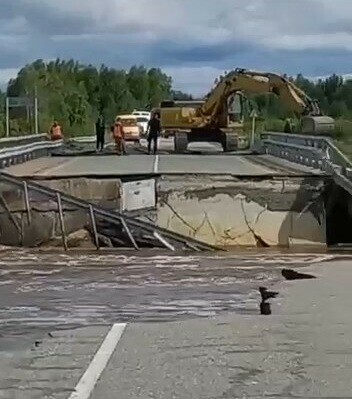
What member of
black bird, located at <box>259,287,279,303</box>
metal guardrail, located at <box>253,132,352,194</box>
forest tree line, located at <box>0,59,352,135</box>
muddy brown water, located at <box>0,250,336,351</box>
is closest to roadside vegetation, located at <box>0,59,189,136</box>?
forest tree line, located at <box>0,59,352,135</box>

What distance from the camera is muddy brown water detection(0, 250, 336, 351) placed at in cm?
1356

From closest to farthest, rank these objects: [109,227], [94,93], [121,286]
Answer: [121,286] → [109,227] → [94,93]

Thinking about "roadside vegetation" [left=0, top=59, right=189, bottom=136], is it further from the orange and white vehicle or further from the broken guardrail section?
the broken guardrail section

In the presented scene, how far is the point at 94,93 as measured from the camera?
14500 centimetres

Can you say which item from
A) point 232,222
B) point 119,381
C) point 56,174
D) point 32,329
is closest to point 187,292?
point 32,329

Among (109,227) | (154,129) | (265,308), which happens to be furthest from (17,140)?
(265,308)

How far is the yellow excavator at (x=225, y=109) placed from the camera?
5209 cm

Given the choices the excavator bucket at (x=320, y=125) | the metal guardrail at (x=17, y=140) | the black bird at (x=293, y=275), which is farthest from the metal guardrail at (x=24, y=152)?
the black bird at (x=293, y=275)

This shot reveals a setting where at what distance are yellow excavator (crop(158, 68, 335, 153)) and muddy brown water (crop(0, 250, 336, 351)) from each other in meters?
27.5

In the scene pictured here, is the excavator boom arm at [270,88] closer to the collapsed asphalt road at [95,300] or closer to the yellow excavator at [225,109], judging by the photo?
the yellow excavator at [225,109]

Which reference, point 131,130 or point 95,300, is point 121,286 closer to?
point 95,300

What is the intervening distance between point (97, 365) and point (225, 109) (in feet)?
161

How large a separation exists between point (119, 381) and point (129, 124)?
7134 cm

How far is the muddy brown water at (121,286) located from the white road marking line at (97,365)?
89 cm
